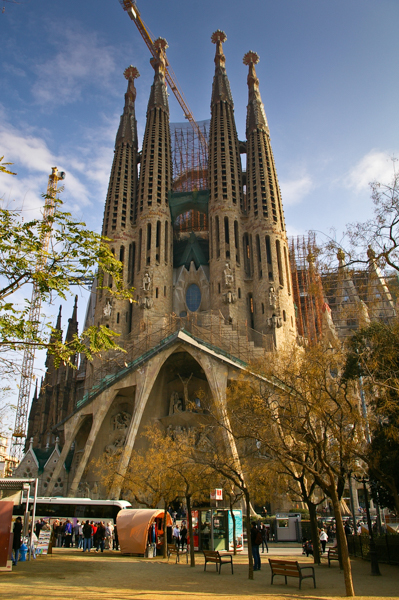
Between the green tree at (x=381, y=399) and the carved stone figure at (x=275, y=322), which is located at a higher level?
the carved stone figure at (x=275, y=322)

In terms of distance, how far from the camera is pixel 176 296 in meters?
46.1

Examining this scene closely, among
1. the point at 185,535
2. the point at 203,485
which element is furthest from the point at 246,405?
the point at 185,535

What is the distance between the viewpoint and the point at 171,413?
38125 millimetres

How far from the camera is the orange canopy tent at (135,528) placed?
16.7 meters

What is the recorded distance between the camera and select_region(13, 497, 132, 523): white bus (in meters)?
22.8

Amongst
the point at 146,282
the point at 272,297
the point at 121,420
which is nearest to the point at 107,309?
the point at 146,282

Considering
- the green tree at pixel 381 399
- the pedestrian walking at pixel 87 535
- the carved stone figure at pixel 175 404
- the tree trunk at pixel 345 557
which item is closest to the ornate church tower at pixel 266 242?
the carved stone figure at pixel 175 404

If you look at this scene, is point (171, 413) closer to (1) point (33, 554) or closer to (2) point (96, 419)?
(2) point (96, 419)

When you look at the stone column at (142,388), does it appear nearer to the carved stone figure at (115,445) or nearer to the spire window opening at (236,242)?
the carved stone figure at (115,445)

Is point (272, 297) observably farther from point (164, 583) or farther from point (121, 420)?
point (164, 583)

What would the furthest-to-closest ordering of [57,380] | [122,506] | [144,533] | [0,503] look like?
[57,380]
[122,506]
[144,533]
[0,503]

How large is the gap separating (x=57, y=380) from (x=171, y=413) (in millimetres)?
25614

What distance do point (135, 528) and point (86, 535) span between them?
3341 mm

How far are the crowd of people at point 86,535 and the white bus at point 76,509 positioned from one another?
38cm
